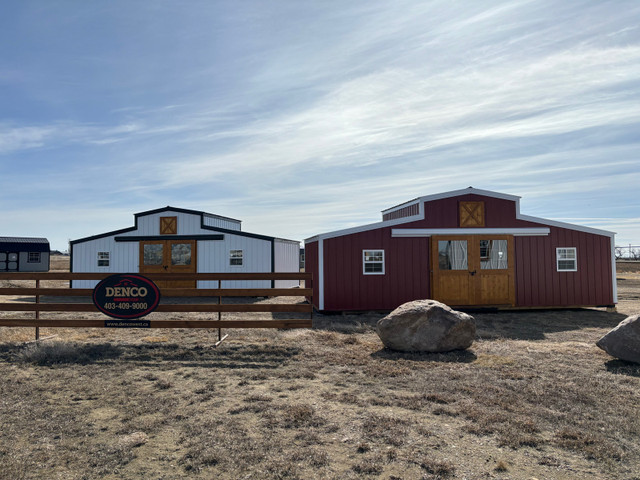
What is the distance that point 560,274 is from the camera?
53.4 ft

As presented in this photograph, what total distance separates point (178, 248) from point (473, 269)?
46.3 feet

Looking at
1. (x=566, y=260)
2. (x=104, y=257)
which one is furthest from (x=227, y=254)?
(x=566, y=260)

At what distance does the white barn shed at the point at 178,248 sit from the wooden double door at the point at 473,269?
356 inches

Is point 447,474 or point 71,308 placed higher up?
point 71,308

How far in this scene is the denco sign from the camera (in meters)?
9.86

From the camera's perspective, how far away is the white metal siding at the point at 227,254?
73.3ft

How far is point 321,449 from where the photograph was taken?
448 cm

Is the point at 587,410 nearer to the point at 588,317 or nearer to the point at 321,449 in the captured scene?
the point at 321,449

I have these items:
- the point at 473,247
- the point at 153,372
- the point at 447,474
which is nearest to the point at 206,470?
the point at 447,474

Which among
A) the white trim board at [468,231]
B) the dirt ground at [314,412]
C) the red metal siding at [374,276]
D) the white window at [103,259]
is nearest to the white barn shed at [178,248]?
the white window at [103,259]

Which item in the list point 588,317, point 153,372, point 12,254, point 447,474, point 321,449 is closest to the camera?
point 447,474

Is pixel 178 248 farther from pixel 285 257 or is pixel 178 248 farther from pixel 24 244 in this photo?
pixel 24 244

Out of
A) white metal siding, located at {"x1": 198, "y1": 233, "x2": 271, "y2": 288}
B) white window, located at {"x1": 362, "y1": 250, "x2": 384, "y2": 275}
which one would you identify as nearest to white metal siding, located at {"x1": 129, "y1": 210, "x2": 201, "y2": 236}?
white metal siding, located at {"x1": 198, "y1": 233, "x2": 271, "y2": 288}

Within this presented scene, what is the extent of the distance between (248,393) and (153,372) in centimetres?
212
